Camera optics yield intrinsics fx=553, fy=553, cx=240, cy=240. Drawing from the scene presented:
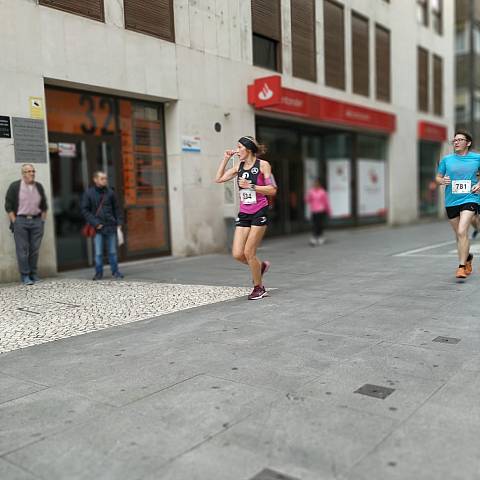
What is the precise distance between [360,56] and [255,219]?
1264 cm

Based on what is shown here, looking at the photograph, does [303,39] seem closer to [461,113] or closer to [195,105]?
[195,105]

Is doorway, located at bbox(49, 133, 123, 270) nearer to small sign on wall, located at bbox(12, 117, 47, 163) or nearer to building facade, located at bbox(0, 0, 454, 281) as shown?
building facade, located at bbox(0, 0, 454, 281)

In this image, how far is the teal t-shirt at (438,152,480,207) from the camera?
23.4 ft

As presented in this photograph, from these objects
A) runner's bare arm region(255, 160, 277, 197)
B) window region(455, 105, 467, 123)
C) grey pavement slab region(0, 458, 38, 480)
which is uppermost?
window region(455, 105, 467, 123)

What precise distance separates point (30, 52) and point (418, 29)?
54.2 ft

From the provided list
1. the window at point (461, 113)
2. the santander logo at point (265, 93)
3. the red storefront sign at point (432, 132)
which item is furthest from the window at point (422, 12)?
the santander logo at point (265, 93)

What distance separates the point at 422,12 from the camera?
70.6ft

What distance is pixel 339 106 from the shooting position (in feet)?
52.3

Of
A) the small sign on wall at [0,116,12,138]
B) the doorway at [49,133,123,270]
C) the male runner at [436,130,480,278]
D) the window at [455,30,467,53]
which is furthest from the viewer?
the window at [455,30,467,53]

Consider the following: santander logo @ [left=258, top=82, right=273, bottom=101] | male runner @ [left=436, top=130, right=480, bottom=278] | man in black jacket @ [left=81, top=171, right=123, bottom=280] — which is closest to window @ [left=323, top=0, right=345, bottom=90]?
santander logo @ [left=258, top=82, right=273, bottom=101]

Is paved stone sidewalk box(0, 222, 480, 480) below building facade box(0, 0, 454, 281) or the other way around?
below

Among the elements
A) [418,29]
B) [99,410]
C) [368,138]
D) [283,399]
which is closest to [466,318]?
[283,399]

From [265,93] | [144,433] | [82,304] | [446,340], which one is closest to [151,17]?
[265,93]

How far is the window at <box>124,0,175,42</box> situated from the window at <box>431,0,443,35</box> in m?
15.1
